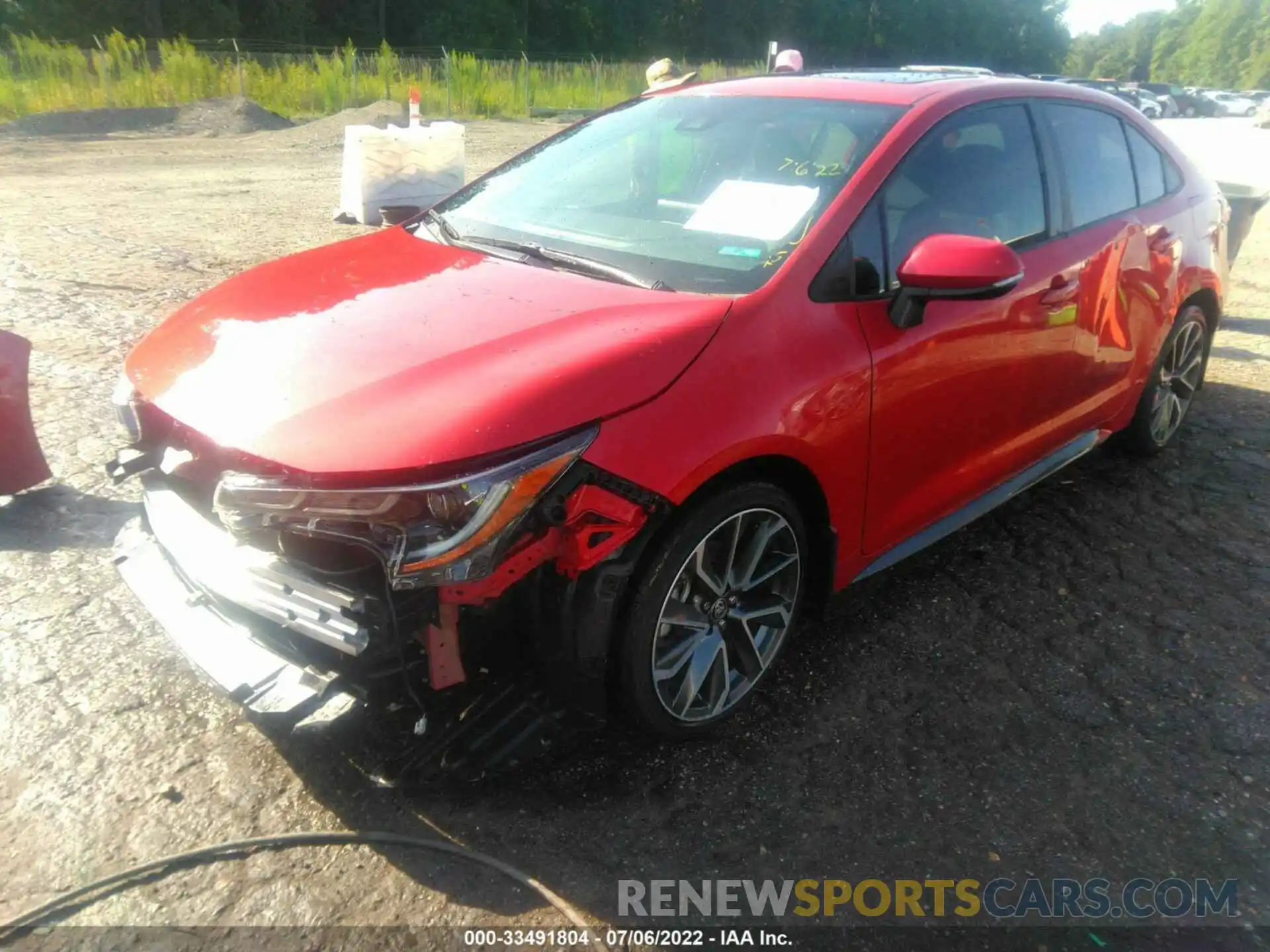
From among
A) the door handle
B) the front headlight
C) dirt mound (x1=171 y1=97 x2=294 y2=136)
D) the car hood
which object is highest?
the car hood

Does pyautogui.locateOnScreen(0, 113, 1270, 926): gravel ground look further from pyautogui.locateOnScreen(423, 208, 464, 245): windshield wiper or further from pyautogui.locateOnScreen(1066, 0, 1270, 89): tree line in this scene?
pyautogui.locateOnScreen(1066, 0, 1270, 89): tree line

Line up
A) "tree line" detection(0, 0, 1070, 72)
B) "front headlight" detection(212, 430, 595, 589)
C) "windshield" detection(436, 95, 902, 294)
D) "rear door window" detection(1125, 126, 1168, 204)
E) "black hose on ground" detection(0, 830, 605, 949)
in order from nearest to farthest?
"front headlight" detection(212, 430, 595, 589), "black hose on ground" detection(0, 830, 605, 949), "windshield" detection(436, 95, 902, 294), "rear door window" detection(1125, 126, 1168, 204), "tree line" detection(0, 0, 1070, 72)

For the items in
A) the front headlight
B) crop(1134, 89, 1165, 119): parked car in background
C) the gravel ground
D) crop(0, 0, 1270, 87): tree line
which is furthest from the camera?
crop(0, 0, 1270, 87): tree line

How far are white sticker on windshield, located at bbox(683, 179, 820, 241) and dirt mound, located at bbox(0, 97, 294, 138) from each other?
20.8 metres

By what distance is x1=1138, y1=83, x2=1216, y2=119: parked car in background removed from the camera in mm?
47406

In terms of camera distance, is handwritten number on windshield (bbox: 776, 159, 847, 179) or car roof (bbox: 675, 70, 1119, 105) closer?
handwritten number on windshield (bbox: 776, 159, 847, 179)

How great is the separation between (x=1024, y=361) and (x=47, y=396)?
4.80m

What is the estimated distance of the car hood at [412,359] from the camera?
218cm

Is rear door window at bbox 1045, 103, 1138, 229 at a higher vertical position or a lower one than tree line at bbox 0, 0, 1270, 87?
higher

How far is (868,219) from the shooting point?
9.56 ft

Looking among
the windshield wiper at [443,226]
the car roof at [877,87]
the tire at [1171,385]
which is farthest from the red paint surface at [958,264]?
the tire at [1171,385]

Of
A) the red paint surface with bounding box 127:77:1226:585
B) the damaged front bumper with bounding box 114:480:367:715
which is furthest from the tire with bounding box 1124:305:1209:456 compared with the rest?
the damaged front bumper with bounding box 114:480:367:715

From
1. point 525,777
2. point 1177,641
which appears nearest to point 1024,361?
point 1177,641

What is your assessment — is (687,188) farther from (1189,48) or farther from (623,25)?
(1189,48)
